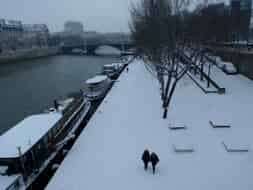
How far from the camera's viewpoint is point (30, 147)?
386 inches

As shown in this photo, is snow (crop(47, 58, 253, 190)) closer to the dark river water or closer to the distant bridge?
the dark river water

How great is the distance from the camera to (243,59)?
76.1ft

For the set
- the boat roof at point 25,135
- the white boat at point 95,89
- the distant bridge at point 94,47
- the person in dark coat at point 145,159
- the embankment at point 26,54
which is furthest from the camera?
the distant bridge at point 94,47

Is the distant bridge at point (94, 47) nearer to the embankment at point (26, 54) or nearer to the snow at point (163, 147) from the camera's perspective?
the embankment at point (26, 54)

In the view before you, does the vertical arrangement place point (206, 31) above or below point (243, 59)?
above

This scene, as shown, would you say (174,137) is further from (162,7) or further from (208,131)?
(162,7)

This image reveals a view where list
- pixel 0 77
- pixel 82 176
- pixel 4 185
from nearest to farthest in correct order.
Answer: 1. pixel 4 185
2. pixel 82 176
3. pixel 0 77

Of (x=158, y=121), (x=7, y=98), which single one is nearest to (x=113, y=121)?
(x=158, y=121)

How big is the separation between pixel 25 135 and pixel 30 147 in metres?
1.22

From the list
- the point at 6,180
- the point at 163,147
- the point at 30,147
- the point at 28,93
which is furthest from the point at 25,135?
the point at 28,93

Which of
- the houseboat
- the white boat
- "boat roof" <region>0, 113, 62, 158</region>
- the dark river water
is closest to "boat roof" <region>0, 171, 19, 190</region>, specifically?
the houseboat

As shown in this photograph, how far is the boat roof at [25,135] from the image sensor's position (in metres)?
9.52

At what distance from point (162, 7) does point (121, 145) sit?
905cm

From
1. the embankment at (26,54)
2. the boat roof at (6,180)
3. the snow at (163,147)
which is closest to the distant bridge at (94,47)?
the embankment at (26,54)
